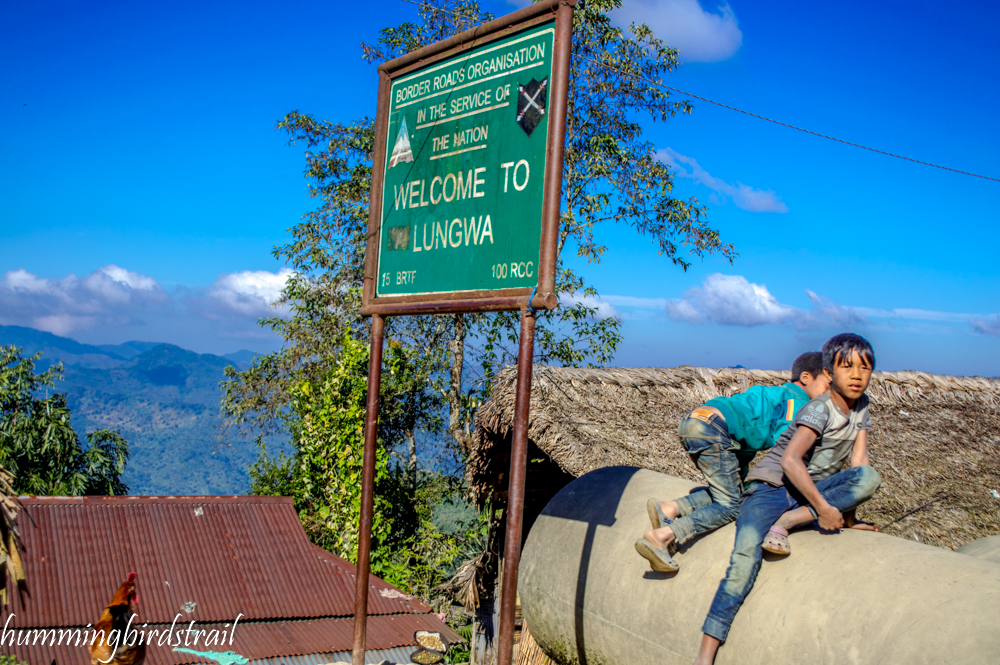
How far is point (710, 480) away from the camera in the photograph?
343 cm

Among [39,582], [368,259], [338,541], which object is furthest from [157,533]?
[368,259]

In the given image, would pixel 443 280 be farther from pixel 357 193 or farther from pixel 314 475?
pixel 357 193

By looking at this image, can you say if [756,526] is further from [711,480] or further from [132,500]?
[132,500]

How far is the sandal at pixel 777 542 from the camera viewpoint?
288 centimetres

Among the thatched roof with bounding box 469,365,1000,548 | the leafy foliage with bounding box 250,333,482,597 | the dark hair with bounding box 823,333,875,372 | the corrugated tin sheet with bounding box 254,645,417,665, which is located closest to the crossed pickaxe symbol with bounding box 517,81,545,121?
the dark hair with bounding box 823,333,875,372

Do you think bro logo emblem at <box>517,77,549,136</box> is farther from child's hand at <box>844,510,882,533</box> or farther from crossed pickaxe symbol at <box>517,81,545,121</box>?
child's hand at <box>844,510,882,533</box>

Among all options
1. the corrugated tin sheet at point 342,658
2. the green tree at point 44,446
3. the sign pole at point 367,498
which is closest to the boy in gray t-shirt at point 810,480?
the sign pole at point 367,498

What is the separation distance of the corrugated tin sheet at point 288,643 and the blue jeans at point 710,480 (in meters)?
5.91

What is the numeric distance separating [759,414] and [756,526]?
73 cm

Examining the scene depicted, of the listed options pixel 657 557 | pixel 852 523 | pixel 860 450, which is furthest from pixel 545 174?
pixel 852 523

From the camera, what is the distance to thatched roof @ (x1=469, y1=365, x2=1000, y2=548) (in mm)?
6141

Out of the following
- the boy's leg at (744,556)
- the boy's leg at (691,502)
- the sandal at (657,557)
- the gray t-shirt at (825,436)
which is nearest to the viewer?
the boy's leg at (744,556)

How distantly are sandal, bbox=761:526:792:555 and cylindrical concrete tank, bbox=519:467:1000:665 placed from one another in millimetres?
63

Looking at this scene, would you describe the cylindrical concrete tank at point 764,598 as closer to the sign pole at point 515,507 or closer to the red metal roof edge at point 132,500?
the sign pole at point 515,507
